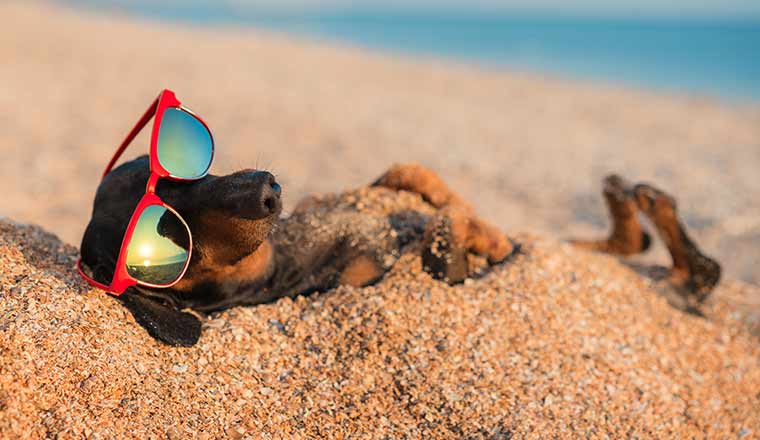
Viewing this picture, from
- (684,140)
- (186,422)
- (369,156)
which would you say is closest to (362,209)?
(186,422)

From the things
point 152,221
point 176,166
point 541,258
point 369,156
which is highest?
point 176,166

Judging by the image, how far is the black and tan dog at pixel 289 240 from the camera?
2.53 meters

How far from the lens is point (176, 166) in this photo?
256 centimetres

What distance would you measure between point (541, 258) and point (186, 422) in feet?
6.45

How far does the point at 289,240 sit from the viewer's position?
329cm

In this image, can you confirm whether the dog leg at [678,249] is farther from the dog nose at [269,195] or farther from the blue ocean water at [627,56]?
the blue ocean water at [627,56]

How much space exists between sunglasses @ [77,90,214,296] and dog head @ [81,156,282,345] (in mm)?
70

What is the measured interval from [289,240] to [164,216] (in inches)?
35.4

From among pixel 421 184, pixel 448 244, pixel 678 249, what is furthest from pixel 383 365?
pixel 678 249

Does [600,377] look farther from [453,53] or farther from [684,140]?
[453,53]

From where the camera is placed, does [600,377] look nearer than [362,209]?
Yes

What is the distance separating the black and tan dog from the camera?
99.7 inches

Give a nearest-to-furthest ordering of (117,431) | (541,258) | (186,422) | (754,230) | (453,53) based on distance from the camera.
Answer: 1. (117,431)
2. (186,422)
3. (541,258)
4. (754,230)
5. (453,53)

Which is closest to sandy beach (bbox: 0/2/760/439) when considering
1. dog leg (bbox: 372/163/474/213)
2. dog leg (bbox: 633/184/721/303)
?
dog leg (bbox: 633/184/721/303)
